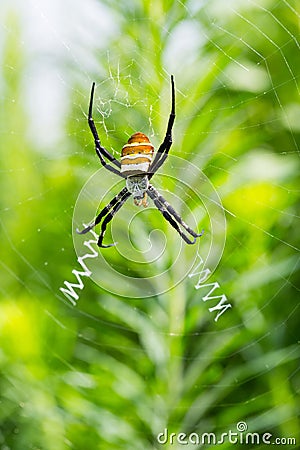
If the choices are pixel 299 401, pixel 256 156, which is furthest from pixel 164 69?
pixel 299 401

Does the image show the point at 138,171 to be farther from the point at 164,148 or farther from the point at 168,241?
the point at 168,241

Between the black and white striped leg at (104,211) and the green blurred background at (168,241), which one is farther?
the black and white striped leg at (104,211)

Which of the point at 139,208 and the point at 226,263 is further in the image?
the point at 139,208

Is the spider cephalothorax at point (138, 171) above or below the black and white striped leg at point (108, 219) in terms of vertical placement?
above

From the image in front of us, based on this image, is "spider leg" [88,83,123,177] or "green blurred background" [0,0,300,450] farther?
"spider leg" [88,83,123,177]

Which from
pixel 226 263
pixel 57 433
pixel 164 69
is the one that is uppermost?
pixel 164 69

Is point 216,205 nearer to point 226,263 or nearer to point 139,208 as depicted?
point 226,263
